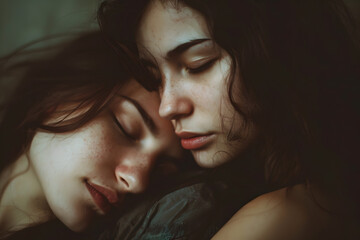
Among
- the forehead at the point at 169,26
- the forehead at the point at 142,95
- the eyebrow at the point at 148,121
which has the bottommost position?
the eyebrow at the point at 148,121

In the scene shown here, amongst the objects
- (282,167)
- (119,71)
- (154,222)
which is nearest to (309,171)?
(282,167)

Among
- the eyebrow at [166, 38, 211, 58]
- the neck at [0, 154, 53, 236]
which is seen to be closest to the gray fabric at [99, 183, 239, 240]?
the neck at [0, 154, 53, 236]

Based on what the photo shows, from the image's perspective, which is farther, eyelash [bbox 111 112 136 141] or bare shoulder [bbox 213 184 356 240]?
eyelash [bbox 111 112 136 141]

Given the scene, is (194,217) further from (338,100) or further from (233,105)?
(338,100)

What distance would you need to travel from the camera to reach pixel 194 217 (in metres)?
0.55

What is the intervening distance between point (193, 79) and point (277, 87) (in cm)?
15

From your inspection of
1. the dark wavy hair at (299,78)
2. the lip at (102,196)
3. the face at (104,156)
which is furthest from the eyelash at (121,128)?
the dark wavy hair at (299,78)

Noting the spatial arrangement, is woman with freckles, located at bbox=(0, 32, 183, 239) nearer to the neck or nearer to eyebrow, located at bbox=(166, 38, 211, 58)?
the neck

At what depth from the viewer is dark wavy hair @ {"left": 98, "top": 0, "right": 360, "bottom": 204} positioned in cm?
51

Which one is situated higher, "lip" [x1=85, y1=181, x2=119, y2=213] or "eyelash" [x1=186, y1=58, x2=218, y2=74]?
"eyelash" [x1=186, y1=58, x2=218, y2=74]

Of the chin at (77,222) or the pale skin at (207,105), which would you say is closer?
the pale skin at (207,105)

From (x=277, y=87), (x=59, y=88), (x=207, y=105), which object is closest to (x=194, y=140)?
(x=207, y=105)

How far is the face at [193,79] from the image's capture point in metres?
0.53

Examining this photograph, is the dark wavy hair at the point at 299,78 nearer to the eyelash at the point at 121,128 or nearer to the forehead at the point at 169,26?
the forehead at the point at 169,26
